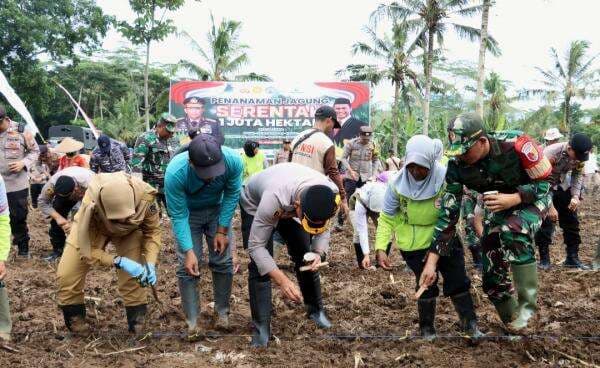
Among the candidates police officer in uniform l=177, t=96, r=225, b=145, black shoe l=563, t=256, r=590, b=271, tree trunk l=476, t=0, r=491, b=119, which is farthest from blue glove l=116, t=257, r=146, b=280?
tree trunk l=476, t=0, r=491, b=119

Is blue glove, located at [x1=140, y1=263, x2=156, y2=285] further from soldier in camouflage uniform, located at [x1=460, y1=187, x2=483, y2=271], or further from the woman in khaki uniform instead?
soldier in camouflage uniform, located at [x1=460, y1=187, x2=483, y2=271]

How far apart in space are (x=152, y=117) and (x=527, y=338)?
3245 centimetres

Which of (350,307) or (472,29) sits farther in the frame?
(472,29)

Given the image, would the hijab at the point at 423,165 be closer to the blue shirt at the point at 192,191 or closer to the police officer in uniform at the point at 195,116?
the blue shirt at the point at 192,191

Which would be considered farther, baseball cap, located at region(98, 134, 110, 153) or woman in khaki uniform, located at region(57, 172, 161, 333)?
baseball cap, located at region(98, 134, 110, 153)

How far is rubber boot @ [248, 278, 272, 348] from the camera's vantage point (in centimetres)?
400

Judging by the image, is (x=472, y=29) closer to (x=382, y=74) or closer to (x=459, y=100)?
(x=382, y=74)

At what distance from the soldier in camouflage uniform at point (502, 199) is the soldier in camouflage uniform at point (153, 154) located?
4.33m

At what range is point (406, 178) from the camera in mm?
4109

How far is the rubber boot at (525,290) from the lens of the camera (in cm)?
376

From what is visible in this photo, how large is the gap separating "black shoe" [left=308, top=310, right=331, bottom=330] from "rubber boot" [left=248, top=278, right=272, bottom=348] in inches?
23.5

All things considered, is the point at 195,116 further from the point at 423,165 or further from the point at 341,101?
the point at 423,165

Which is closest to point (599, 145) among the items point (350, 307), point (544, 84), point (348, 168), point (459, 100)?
point (544, 84)

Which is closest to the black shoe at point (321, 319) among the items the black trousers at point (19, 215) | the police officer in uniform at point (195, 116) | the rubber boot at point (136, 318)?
the rubber boot at point (136, 318)
